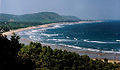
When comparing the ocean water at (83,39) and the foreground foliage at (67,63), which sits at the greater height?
the foreground foliage at (67,63)

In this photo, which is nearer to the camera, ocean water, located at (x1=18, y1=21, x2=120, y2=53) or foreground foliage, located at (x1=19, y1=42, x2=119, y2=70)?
foreground foliage, located at (x1=19, y1=42, x2=119, y2=70)

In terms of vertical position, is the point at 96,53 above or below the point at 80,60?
below

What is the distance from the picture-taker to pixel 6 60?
48.4 feet

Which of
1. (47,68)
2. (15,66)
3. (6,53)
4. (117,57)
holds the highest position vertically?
(6,53)

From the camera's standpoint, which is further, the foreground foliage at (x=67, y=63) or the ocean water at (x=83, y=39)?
the ocean water at (x=83, y=39)

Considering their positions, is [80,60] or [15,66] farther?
[80,60]

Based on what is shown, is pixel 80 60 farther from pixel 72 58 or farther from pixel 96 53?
pixel 96 53

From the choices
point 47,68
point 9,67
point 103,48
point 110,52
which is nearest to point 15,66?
point 9,67

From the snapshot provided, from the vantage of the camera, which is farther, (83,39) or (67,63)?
(83,39)

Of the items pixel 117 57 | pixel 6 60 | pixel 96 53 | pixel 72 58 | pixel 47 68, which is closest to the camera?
pixel 6 60

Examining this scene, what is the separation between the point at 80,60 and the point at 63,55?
2983 mm

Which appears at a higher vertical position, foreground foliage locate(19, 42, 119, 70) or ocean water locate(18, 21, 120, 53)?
foreground foliage locate(19, 42, 119, 70)

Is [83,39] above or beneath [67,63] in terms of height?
beneath

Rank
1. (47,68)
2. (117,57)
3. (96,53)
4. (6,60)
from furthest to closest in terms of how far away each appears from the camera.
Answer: (96,53) → (117,57) → (47,68) → (6,60)
